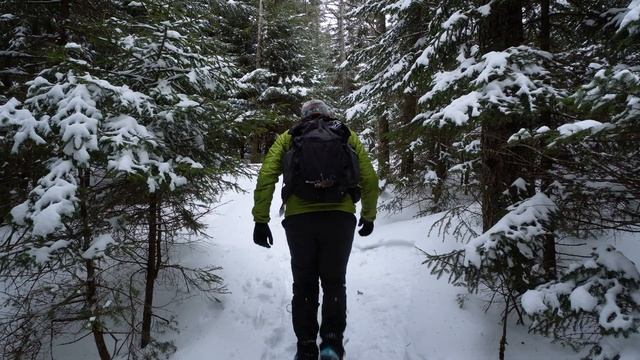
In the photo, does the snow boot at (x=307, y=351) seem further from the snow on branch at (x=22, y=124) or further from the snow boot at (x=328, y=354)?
the snow on branch at (x=22, y=124)

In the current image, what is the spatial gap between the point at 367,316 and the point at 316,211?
6.90 feet

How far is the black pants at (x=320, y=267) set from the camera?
132 inches

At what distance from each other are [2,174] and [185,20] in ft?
9.08

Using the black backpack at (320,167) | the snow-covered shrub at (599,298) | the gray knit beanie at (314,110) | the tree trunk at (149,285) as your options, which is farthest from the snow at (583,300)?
the tree trunk at (149,285)

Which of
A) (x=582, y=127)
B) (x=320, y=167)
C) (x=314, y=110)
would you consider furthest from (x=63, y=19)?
(x=582, y=127)

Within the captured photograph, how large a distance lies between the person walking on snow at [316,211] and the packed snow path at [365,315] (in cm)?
74

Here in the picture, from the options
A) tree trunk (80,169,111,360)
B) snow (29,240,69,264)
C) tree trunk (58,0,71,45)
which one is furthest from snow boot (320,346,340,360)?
tree trunk (58,0,71,45)

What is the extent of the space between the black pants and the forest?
2.88 feet

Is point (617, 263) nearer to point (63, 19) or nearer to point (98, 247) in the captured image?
point (98, 247)

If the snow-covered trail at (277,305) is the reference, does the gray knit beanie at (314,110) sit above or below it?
above

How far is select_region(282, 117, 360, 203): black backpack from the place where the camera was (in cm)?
324

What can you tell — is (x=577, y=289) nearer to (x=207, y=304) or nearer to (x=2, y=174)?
(x=207, y=304)

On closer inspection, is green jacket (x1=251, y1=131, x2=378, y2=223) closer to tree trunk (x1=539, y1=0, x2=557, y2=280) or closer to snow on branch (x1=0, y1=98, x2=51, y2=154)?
tree trunk (x1=539, y1=0, x2=557, y2=280)

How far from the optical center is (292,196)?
3.42 metres
